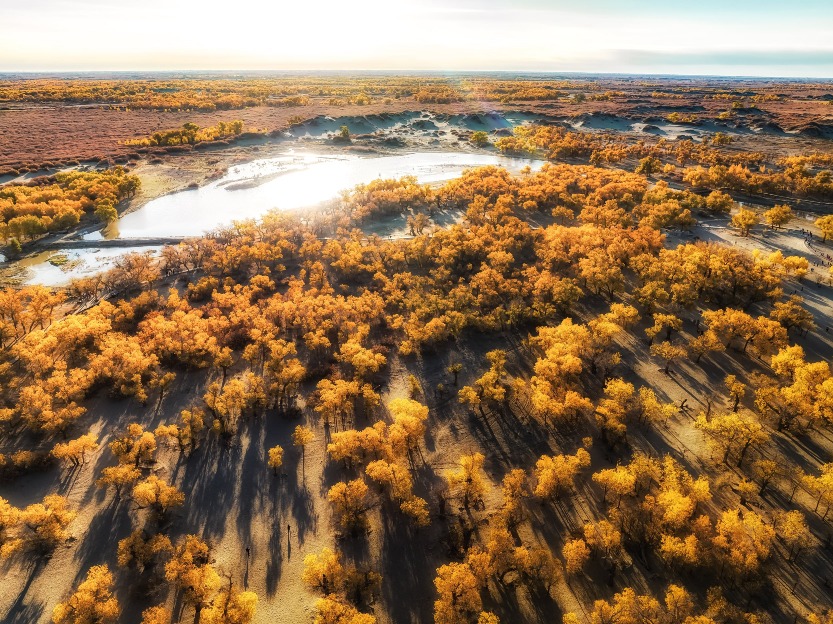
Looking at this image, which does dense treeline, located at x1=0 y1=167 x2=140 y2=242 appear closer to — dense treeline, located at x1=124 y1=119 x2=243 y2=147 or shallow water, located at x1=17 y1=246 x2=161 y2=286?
shallow water, located at x1=17 y1=246 x2=161 y2=286

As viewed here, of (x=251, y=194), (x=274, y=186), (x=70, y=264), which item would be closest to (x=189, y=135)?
(x=274, y=186)

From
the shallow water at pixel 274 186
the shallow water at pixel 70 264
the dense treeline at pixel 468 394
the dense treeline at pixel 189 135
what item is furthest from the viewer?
the dense treeline at pixel 189 135

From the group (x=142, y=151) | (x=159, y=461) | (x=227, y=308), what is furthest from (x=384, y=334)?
(x=142, y=151)

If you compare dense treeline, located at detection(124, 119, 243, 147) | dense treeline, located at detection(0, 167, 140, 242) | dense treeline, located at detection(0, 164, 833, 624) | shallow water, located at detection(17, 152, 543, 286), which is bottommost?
dense treeline, located at detection(0, 164, 833, 624)

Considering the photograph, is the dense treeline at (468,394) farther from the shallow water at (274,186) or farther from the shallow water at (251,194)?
the shallow water at (274,186)

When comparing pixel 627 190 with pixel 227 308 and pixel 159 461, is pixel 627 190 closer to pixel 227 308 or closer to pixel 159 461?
pixel 227 308

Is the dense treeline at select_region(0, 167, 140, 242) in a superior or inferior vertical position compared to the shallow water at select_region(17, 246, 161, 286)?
superior

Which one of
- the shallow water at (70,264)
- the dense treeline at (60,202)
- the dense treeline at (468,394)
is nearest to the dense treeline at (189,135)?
the dense treeline at (60,202)

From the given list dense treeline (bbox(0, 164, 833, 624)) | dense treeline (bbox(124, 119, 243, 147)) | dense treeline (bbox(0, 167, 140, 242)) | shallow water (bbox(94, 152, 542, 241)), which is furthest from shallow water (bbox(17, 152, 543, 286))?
dense treeline (bbox(124, 119, 243, 147))

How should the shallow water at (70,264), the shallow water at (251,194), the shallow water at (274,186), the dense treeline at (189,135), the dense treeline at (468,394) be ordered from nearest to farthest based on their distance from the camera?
the dense treeline at (468,394) < the shallow water at (70,264) < the shallow water at (251,194) < the shallow water at (274,186) < the dense treeline at (189,135)
